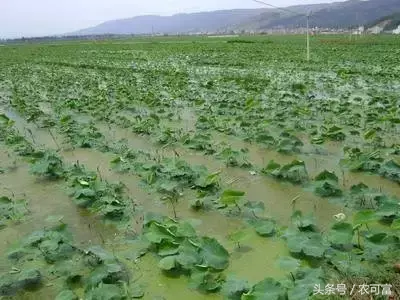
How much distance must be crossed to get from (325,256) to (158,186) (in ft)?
8.11

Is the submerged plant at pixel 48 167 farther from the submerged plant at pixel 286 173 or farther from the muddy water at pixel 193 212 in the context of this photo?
the submerged plant at pixel 286 173

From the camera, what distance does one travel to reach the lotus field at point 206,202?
346 cm

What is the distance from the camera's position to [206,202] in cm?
497

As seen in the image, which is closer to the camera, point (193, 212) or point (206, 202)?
point (193, 212)

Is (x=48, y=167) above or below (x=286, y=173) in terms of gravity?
above

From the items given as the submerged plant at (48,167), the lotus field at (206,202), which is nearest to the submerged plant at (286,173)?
the lotus field at (206,202)

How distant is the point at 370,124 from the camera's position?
7.74m

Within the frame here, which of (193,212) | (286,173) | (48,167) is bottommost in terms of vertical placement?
(193,212)

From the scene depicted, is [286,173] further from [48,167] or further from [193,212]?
[48,167]

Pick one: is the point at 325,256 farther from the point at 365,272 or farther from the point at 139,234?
the point at 139,234

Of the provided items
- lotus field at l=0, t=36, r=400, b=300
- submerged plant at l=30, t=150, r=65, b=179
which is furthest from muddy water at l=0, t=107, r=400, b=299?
submerged plant at l=30, t=150, r=65, b=179

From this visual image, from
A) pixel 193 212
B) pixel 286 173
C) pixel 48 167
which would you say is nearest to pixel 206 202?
pixel 193 212

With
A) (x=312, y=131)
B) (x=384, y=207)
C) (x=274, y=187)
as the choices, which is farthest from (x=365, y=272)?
(x=312, y=131)

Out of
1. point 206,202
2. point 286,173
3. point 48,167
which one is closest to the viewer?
point 206,202
